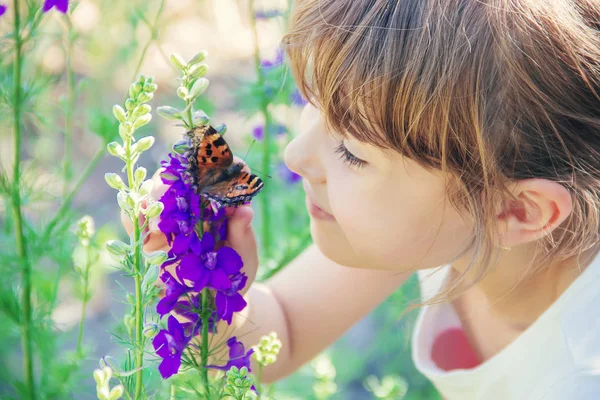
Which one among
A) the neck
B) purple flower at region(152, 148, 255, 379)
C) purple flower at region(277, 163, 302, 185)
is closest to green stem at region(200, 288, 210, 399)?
purple flower at region(152, 148, 255, 379)

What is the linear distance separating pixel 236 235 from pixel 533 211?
0.40 m

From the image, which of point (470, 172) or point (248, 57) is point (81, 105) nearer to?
point (248, 57)

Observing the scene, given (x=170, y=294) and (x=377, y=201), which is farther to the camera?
(x=377, y=201)

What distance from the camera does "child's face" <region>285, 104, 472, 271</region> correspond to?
3.13ft

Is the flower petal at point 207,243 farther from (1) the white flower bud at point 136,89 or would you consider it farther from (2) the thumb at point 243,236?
(1) the white flower bud at point 136,89

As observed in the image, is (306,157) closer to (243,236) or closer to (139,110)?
(243,236)

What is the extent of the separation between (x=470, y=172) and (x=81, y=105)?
1629 millimetres

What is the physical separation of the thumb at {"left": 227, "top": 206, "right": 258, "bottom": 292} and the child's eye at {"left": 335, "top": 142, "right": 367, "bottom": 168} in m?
0.16

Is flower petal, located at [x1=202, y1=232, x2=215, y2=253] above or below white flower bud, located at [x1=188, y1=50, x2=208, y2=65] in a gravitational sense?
below

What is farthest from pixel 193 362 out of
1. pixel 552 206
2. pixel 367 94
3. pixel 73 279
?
pixel 73 279

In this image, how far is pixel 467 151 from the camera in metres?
0.92

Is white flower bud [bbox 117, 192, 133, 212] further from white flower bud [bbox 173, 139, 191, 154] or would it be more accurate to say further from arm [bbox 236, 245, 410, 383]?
arm [bbox 236, 245, 410, 383]

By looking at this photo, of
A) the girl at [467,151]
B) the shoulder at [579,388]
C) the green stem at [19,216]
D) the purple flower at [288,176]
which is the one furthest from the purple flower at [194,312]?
the purple flower at [288,176]

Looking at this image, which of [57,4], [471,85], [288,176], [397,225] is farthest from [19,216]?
[288,176]
